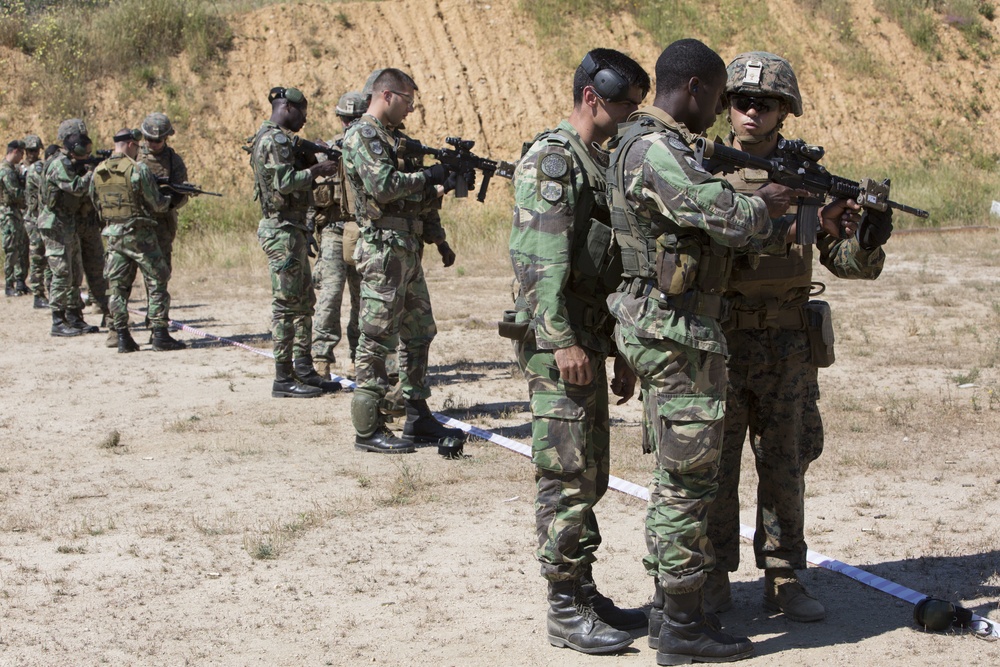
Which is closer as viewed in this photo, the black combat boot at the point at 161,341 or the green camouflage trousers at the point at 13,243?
the black combat boot at the point at 161,341

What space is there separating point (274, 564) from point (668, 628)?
2.18 metres

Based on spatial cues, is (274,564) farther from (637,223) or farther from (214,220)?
(214,220)

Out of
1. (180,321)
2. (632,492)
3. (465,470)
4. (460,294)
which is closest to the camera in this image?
(632,492)

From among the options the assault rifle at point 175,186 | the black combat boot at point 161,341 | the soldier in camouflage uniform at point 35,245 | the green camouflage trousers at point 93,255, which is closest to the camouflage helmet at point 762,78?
the assault rifle at point 175,186

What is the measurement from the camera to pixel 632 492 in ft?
20.5

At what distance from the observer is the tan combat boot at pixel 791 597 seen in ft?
14.3

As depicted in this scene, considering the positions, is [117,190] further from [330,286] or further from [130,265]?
[330,286]

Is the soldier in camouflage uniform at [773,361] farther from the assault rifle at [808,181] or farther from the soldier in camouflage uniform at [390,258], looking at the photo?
the soldier in camouflage uniform at [390,258]

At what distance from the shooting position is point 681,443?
3.79 metres

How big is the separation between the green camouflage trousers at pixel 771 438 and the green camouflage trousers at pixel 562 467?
0.56m

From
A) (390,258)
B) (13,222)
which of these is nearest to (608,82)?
(390,258)

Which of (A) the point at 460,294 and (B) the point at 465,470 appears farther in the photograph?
(A) the point at 460,294

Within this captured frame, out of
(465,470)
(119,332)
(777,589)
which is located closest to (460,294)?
(119,332)

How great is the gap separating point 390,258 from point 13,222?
10920 millimetres
